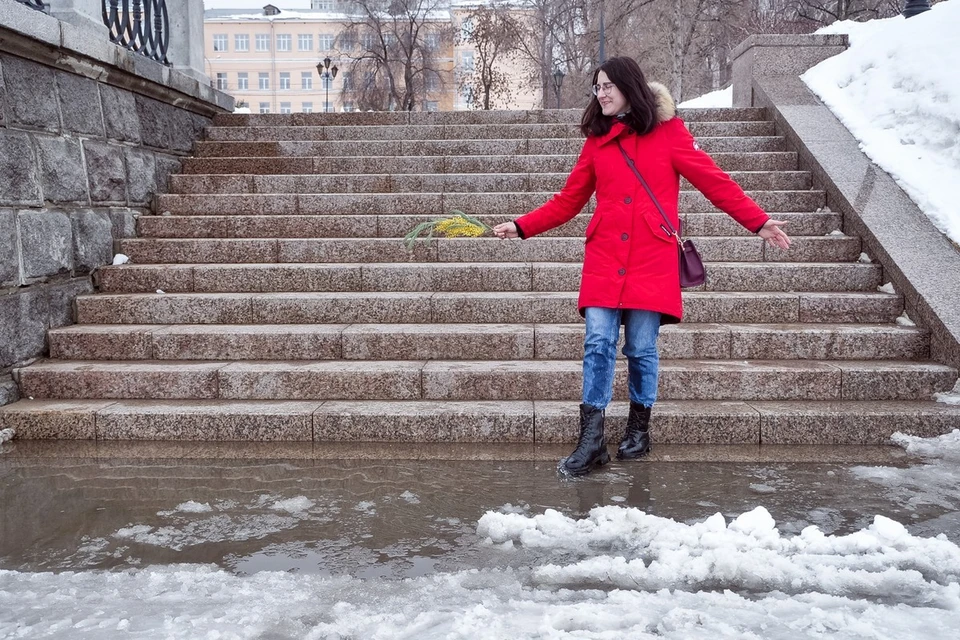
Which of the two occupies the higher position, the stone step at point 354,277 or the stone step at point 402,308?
the stone step at point 354,277

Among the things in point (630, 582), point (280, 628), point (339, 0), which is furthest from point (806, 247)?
point (339, 0)

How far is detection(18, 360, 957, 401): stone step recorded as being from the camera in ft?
16.8

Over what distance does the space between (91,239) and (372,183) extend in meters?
2.70

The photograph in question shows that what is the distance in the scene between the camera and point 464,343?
5.69 m

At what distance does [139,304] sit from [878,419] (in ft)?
17.0

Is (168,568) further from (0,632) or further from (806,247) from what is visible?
(806,247)

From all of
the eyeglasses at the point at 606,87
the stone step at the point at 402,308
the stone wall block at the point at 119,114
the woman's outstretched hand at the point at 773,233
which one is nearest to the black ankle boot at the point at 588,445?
the woman's outstretched hand at the point at 773,233

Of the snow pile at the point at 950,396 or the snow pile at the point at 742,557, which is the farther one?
the snow pile at the point at 950,396

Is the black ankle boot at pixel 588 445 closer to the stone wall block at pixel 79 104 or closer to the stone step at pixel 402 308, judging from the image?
the stone step at pixel 402 308

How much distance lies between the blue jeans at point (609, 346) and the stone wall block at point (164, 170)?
17.4 feet

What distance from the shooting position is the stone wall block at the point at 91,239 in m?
6.32

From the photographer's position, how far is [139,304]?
20.3ft

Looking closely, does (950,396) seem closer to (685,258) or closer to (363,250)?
(685,258)

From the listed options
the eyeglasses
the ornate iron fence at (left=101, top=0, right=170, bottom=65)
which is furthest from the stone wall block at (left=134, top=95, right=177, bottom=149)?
the eyeglasses
